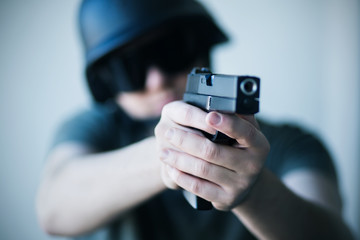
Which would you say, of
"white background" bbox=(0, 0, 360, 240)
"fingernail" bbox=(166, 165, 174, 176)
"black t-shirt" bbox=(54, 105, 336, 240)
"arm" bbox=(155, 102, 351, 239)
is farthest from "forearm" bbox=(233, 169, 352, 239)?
"white background" bbox=(0, 0, 360, 240)

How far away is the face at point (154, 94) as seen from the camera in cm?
61

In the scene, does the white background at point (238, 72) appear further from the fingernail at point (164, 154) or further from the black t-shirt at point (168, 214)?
the fingernail at point (164, 154)

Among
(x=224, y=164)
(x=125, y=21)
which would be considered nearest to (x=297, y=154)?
(x=224, y=164)

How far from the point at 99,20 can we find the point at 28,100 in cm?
55

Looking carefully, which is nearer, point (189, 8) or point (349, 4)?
point (189, 8)

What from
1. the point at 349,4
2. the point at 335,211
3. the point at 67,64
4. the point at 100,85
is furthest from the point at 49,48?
the point at 349,4

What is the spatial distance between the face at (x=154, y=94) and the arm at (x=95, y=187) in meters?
0.21

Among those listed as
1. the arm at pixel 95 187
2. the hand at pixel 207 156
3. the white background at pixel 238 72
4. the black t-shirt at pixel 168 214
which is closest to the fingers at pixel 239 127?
the hand at pixel 207 156

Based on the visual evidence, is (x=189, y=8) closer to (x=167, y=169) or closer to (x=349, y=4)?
(x=167, y=169)

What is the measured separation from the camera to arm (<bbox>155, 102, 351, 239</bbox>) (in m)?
0.26

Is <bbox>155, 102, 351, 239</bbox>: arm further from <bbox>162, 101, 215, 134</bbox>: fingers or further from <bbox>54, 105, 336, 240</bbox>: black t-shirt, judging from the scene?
<bbox>54, 105, 336, 240</bbox>: black t-shirt

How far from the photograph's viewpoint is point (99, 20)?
0.62m

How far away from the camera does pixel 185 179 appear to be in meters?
0.29

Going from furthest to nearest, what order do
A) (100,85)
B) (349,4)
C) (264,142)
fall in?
(349,4), (100,85), (264,142)
